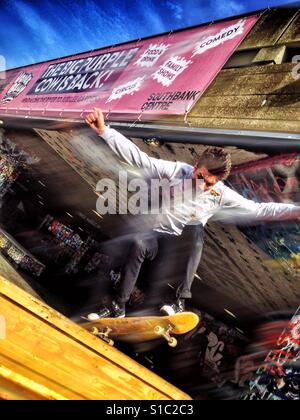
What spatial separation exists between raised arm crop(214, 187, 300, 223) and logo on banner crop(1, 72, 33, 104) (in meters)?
7.86

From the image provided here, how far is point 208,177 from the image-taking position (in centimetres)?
388

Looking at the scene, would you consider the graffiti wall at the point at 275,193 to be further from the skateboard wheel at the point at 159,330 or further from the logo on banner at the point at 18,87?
the logo on banner at the point at 18,87

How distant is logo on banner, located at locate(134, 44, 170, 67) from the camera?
6047 mm

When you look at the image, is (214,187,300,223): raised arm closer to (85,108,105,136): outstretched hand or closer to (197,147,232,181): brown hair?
(197,147,232,181): brown hair

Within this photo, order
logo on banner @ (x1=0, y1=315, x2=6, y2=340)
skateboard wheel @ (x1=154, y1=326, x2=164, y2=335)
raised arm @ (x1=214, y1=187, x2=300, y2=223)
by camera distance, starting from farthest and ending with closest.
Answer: skateboard wheel @ (x1=154, y1=326, x2=164, y2=335)
raised arm @ (x1=214, y1=187, x2=300, y2=223)
logo on banner @ (x1=0, y1=315, x2=6, y2=340)

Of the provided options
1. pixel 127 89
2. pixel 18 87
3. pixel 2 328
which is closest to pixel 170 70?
pixel 127 89

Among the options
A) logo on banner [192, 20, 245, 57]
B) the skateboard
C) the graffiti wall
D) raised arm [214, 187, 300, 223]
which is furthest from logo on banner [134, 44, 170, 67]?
the skateboard

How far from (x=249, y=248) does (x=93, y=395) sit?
291cm

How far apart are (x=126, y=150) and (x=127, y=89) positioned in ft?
8.16

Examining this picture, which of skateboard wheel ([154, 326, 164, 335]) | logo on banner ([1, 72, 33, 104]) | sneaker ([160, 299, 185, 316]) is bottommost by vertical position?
skateboard wheel ([154, 326, 164, 335])

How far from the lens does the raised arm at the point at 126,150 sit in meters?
3.74

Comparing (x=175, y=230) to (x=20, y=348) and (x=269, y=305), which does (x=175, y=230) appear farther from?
(x=269, y=305)

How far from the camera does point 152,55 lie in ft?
20.4

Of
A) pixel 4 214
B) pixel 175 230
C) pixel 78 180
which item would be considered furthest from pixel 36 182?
pixel 175 230
